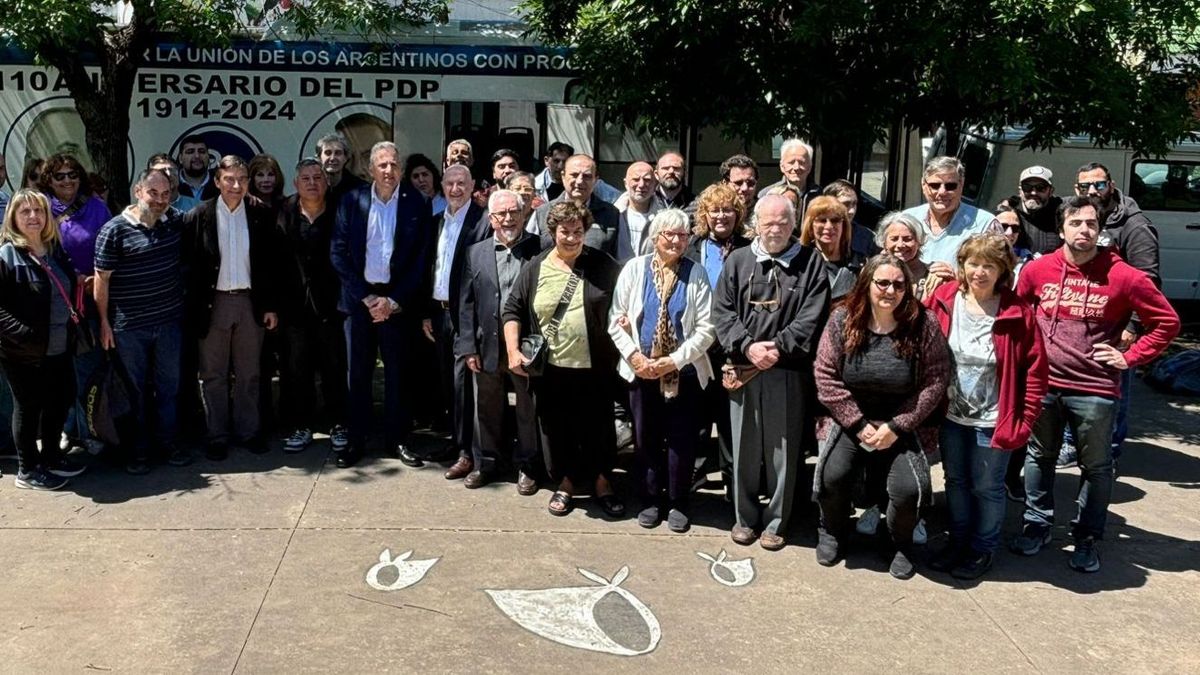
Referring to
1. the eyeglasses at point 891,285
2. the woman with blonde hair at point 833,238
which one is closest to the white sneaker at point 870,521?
the woman with blonde hair at point 833,238

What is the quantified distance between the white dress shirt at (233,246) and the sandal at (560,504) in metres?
2.16

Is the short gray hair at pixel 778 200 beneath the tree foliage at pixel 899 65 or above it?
beneath

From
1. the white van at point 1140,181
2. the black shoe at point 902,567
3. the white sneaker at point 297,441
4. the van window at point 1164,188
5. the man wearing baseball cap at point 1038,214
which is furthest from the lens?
the van window at point 1164,188

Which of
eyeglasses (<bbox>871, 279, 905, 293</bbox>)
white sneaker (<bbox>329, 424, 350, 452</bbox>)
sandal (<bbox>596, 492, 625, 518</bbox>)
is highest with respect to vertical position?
eyeglasses (<bbox>871, 279, 905, 293</bbox>)

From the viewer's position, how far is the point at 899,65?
24.1 feet

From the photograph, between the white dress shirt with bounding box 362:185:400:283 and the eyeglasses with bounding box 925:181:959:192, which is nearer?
the eyeglasses with bounding box 925:181:959:192

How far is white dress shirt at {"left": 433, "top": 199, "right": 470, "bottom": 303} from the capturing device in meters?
6.19

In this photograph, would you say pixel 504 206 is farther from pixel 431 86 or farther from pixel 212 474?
pixel 431 86

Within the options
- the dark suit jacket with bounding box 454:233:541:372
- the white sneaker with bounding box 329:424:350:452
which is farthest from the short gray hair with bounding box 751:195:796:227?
the white sneaker with bounding box 329:424:350:452

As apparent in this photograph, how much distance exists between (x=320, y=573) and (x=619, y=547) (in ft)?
4.48

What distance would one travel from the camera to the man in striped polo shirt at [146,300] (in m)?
5.93

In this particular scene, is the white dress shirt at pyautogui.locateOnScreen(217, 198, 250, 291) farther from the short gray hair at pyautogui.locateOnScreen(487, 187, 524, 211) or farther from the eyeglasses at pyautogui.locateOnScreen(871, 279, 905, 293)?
the eyeglasses at pyautogui.locateOnScreen(871, 279, 905, 293)

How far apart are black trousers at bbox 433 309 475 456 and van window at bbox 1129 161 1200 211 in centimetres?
851

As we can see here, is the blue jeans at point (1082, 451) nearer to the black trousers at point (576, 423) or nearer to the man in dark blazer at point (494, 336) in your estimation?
the black trousers at point (576, 423)
